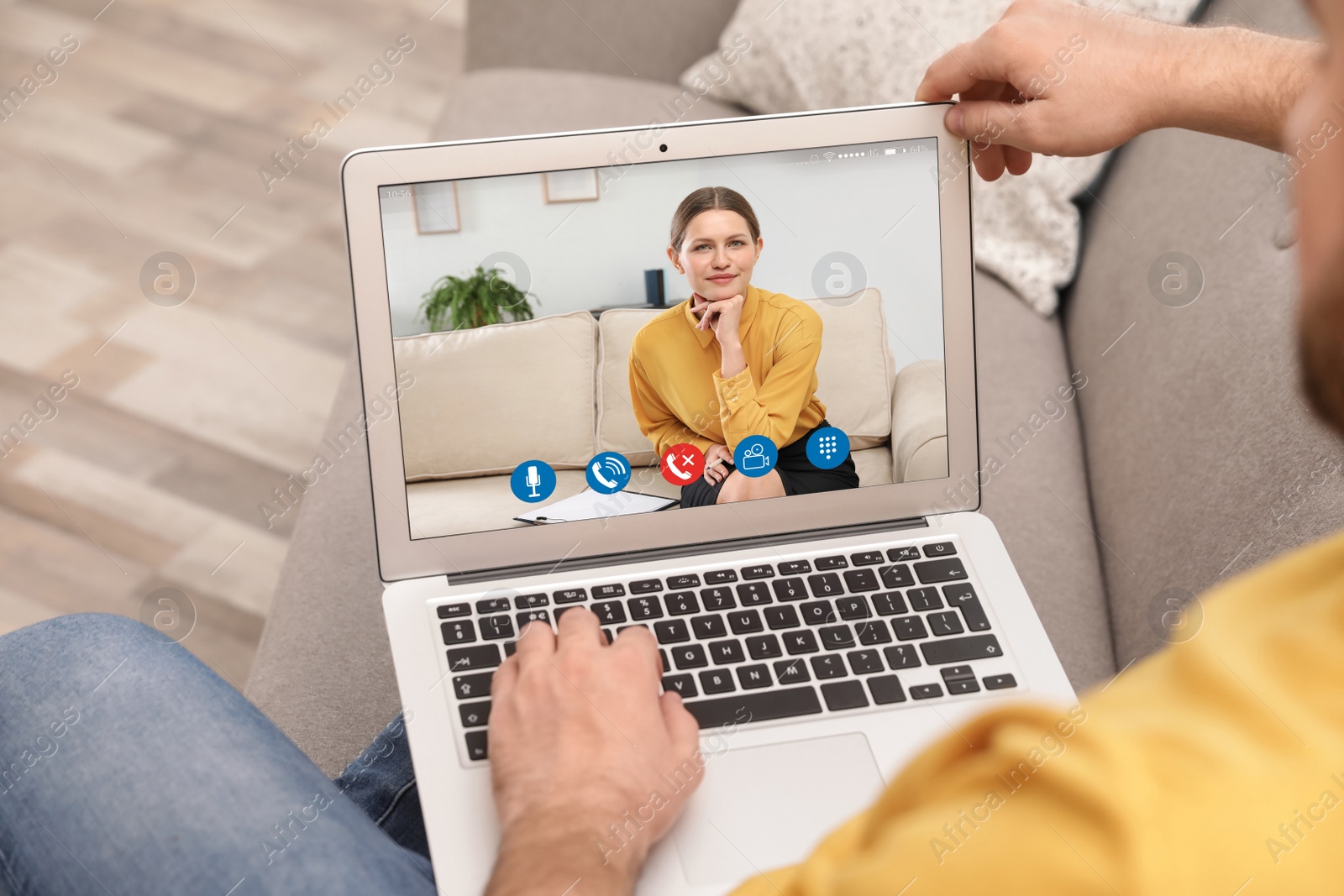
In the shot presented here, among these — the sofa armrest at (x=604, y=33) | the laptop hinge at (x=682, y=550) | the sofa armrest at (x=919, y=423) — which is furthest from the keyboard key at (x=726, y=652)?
the sofa armrest at (x=604, y=33)

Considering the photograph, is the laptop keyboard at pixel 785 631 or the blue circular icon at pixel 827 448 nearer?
the laptop keyboard at pixel 785 631

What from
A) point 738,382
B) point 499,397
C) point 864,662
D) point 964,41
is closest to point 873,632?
point 864,662

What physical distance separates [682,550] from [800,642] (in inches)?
5.6

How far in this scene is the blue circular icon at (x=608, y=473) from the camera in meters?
0.86

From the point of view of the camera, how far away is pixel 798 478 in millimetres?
879

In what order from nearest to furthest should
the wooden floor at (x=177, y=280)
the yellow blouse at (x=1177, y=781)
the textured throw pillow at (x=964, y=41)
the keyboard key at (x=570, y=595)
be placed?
the yellow blouse at (x=1177, y=781)
the keyboard key at (x=570, y=595)
the textured throw pillow at (x=964, y=41)
the wooden floor at (x=177, y=280)

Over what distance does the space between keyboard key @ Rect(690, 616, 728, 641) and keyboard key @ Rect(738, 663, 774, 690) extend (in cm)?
4

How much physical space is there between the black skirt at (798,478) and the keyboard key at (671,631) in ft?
0.36

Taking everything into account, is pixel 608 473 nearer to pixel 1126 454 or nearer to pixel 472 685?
pixel 472 685

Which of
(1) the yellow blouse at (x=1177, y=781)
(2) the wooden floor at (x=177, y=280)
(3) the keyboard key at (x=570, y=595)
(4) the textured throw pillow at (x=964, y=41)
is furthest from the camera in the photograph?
(2) the wooden floor at (x=177, y=280)

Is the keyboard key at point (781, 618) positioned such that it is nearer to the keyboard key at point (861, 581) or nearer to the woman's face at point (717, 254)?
the keyboard key at point (861, 581)

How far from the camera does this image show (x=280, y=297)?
1.98m

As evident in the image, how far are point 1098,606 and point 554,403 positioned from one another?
0.59 m

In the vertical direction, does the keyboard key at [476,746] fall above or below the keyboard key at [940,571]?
below
